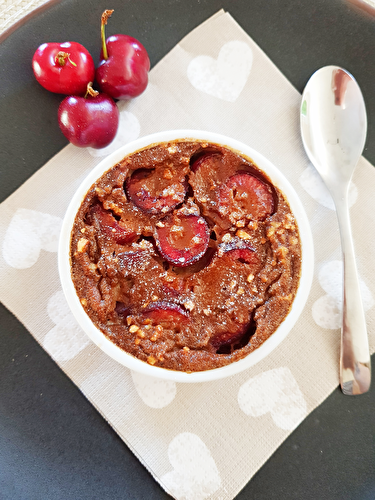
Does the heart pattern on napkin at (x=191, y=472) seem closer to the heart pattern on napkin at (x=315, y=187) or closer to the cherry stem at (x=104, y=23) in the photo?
the heart pattern on napkin at (x=315, y=187)

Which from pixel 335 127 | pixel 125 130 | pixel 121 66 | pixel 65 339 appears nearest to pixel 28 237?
pixel 65 339

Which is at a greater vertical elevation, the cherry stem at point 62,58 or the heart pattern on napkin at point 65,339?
the cherry stem at point 62,58

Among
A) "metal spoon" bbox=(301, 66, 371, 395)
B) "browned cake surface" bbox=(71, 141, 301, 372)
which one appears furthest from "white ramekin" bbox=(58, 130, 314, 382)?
"metal spoon" bbox=(301, 66, 371, 395)

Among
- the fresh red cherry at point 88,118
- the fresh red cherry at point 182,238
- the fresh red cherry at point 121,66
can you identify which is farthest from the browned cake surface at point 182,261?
the fresh red cherry at point 121,66

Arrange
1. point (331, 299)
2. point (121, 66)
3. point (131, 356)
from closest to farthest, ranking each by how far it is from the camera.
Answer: point (131, 356) < point (121, 66) < point (331, 299)

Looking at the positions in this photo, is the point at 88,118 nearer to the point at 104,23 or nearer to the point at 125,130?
the point at 125,130

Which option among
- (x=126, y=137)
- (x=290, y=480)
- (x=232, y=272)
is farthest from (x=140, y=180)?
(x=290, y=480)
